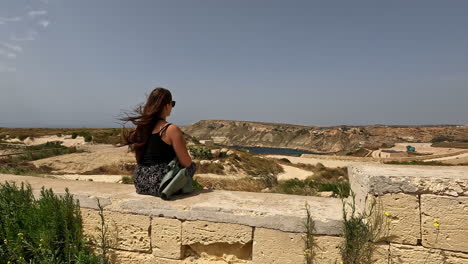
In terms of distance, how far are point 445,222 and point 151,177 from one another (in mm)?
3062

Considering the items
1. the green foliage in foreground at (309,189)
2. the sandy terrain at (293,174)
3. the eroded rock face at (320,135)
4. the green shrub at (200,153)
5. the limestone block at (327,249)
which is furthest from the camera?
the eroded rock face at (320,135)

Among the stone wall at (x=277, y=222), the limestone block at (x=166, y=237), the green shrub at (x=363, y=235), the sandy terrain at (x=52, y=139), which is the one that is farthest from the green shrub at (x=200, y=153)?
the green shrub at (x=363, y=235)

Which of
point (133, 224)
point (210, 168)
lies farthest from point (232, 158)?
point (133, 224)

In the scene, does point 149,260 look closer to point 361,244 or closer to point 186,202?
point 186,202

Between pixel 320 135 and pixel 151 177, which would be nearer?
pixel 151 177

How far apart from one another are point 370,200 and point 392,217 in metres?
0.23

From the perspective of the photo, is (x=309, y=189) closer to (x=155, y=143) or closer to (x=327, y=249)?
(x=327, y=249)

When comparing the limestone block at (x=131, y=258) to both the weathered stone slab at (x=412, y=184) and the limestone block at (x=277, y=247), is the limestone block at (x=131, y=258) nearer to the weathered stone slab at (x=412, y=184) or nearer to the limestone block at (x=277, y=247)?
the limestone block at (x=277, y=247)

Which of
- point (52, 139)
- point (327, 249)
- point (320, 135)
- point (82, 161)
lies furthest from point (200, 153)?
point (320, 135)

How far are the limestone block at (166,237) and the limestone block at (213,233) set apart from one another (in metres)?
0.08

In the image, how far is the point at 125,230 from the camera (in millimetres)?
3094

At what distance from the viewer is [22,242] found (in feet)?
9.54

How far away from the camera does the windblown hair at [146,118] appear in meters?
3.32

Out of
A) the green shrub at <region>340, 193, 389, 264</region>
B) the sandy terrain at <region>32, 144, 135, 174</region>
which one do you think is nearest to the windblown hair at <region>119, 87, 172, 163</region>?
the green shrub at <region>340, 193, 389, 264</region>
